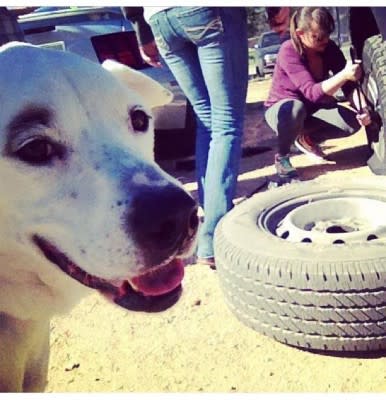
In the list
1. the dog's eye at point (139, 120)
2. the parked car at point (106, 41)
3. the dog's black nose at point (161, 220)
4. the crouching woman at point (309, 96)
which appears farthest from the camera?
the crouching woman at point (309, 96)

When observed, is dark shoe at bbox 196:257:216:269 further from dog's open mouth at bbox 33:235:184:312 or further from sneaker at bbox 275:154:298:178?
dog's open mouth at bbox 33:235:184:312

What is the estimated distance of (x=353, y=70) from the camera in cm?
136

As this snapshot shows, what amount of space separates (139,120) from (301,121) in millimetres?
680

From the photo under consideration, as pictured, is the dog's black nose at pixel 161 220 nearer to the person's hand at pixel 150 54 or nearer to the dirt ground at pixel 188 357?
the dirt ground at pixel 188 357

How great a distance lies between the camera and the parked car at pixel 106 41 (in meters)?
0.96

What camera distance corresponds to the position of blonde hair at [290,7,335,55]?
1.12 meters

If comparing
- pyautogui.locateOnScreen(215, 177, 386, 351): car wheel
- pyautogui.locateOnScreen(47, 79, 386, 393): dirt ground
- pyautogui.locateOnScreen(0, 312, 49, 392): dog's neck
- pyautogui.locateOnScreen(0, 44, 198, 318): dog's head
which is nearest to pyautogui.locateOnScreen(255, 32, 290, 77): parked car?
pyautogui.locateOnScreen(215, 177, 386, 351): car wheel

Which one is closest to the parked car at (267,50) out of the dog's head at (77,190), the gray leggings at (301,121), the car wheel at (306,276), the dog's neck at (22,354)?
the gray leggings at (301,121)

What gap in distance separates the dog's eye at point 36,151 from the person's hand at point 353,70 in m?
0.81

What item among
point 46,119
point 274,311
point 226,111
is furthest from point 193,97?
point 46,119

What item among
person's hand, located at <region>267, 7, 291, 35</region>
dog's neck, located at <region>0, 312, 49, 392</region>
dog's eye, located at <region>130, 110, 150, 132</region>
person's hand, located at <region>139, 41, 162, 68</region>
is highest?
dog's eye, located at <region>130, 110, 150, 132</region>

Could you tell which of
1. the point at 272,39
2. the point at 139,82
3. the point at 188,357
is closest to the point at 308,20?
the point at 272,39

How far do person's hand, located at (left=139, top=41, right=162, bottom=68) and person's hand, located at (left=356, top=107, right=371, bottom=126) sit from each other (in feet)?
1.35

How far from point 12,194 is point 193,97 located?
23.5 inches
